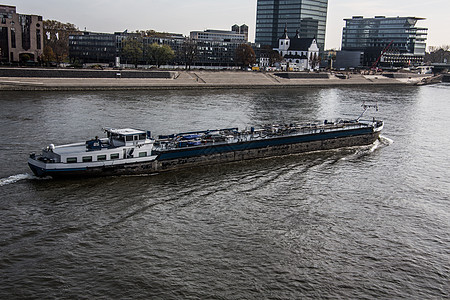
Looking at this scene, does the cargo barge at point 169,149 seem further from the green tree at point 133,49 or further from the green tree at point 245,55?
the green tree at point 245,55

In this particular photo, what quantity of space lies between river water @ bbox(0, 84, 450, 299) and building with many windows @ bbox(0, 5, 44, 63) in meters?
80.5

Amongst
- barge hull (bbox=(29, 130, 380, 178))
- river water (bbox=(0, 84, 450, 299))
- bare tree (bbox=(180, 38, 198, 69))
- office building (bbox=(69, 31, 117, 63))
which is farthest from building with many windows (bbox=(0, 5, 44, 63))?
barge hull (bbox=(29, 130, 380, 178))

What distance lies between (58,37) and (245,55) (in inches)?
2826

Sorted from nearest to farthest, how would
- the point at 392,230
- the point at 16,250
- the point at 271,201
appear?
the point at 16,250 → the point at 392,230 → the point at 271,201

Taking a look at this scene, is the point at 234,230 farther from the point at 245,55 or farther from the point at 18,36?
the point at 245,55

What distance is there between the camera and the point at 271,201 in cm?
3216

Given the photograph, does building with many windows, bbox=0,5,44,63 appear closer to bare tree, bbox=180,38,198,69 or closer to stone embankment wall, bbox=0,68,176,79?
stone embankment wall, bbox=0,68,176,79

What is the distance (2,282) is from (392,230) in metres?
22.9

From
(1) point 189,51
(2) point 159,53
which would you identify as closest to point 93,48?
(2) point 159,53

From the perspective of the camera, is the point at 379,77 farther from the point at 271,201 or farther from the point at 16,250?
the point at 16,250

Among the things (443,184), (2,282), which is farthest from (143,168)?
(443,184)

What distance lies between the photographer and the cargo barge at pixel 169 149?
1373 inches

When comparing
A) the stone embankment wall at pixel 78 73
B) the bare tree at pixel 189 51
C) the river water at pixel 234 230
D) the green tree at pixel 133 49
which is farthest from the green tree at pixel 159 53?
the river water at pixel 234 230

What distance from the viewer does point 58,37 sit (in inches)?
6442
